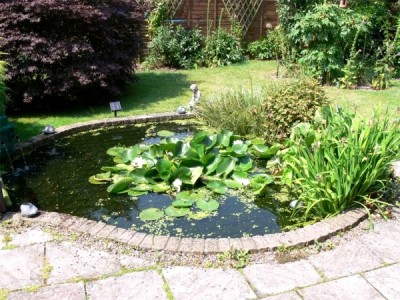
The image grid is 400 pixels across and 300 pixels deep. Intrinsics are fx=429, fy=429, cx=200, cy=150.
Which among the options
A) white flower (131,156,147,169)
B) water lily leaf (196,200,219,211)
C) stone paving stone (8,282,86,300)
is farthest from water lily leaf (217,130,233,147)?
stone paving stone (8,282,86,300)

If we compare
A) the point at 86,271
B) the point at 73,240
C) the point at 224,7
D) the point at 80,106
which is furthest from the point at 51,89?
the point at 224,7

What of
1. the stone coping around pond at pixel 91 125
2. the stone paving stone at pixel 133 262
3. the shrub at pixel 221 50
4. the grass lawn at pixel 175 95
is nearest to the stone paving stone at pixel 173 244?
the stone paving stone at pixel 133 262

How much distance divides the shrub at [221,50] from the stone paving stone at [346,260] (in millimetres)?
7232

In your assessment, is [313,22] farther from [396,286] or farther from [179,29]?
[396,286]

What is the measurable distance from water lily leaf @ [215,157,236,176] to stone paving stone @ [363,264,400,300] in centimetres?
166

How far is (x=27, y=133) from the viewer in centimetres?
532

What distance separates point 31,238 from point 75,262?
18.8 inches

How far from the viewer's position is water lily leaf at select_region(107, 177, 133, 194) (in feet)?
12.3

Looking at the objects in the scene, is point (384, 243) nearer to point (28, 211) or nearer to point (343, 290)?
point (343, 290)

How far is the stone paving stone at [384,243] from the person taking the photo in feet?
9.28

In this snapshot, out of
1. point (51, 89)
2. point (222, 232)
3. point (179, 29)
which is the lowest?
point (222, 232)

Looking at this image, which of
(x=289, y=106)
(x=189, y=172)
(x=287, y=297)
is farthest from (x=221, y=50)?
(x=287, y=297)

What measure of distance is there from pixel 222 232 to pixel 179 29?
24.0ft

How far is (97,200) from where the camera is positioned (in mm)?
3744
